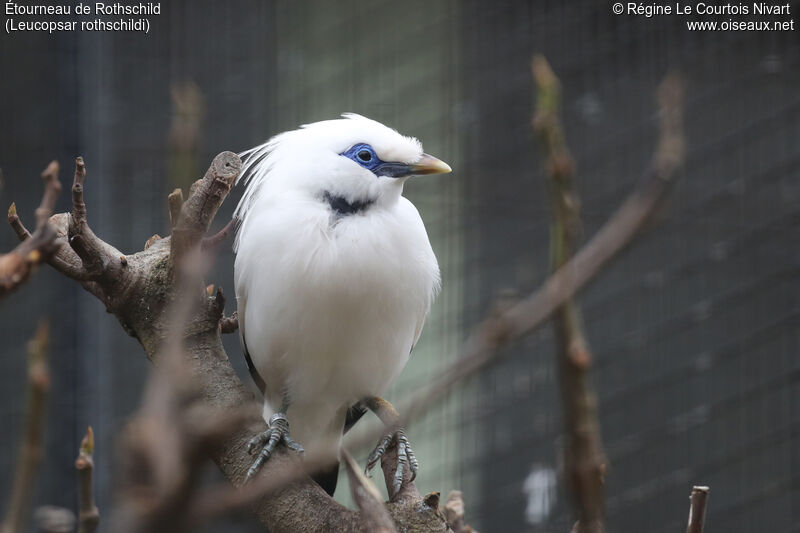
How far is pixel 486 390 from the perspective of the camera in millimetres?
2729

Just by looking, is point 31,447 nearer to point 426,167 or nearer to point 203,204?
point 203,204

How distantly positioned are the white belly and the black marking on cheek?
0.6 inches

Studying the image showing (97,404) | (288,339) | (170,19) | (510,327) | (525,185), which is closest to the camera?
(510,327)

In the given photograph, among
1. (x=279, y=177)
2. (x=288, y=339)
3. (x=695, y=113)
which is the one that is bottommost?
(x=288, y=339)

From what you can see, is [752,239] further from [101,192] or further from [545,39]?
[101,192]

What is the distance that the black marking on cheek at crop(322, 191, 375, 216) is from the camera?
4.65ft

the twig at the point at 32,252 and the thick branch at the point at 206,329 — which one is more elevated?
the twig at the point at 32,252

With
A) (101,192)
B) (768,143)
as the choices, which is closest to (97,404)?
(101,192)

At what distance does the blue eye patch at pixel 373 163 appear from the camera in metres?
1.43

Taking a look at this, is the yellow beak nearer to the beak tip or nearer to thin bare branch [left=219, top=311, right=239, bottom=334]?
the beak tip

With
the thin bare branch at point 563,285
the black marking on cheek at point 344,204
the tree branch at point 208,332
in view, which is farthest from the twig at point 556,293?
the black marking on cheek at point 344,204

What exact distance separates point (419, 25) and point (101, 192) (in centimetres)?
105

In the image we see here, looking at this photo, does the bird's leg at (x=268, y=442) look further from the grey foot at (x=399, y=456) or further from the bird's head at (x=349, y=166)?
the bird's head at (x=349, y=166)

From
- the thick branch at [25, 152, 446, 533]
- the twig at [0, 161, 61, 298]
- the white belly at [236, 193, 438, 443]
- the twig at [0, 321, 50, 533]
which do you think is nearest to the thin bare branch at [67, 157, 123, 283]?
the thick branch at [25, 152, 446, 533]
